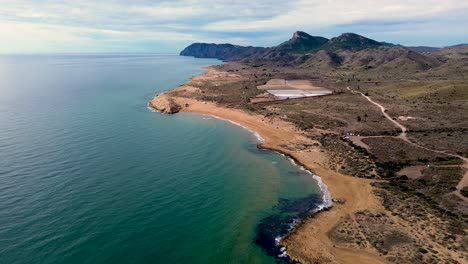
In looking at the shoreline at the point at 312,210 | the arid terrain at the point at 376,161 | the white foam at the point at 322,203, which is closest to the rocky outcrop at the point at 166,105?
the arid terrain at the point at 376,161

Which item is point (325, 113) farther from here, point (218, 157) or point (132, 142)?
point (132, 142)

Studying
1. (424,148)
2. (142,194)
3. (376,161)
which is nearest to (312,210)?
(376,161)

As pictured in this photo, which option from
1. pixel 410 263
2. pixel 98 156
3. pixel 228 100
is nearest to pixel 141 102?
pixel 228 100

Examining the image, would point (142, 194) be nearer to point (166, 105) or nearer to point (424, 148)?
point (424, 148)

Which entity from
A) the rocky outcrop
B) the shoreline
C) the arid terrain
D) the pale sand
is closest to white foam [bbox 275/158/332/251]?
the shoreline

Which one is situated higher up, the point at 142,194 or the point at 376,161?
the point at 376,161
